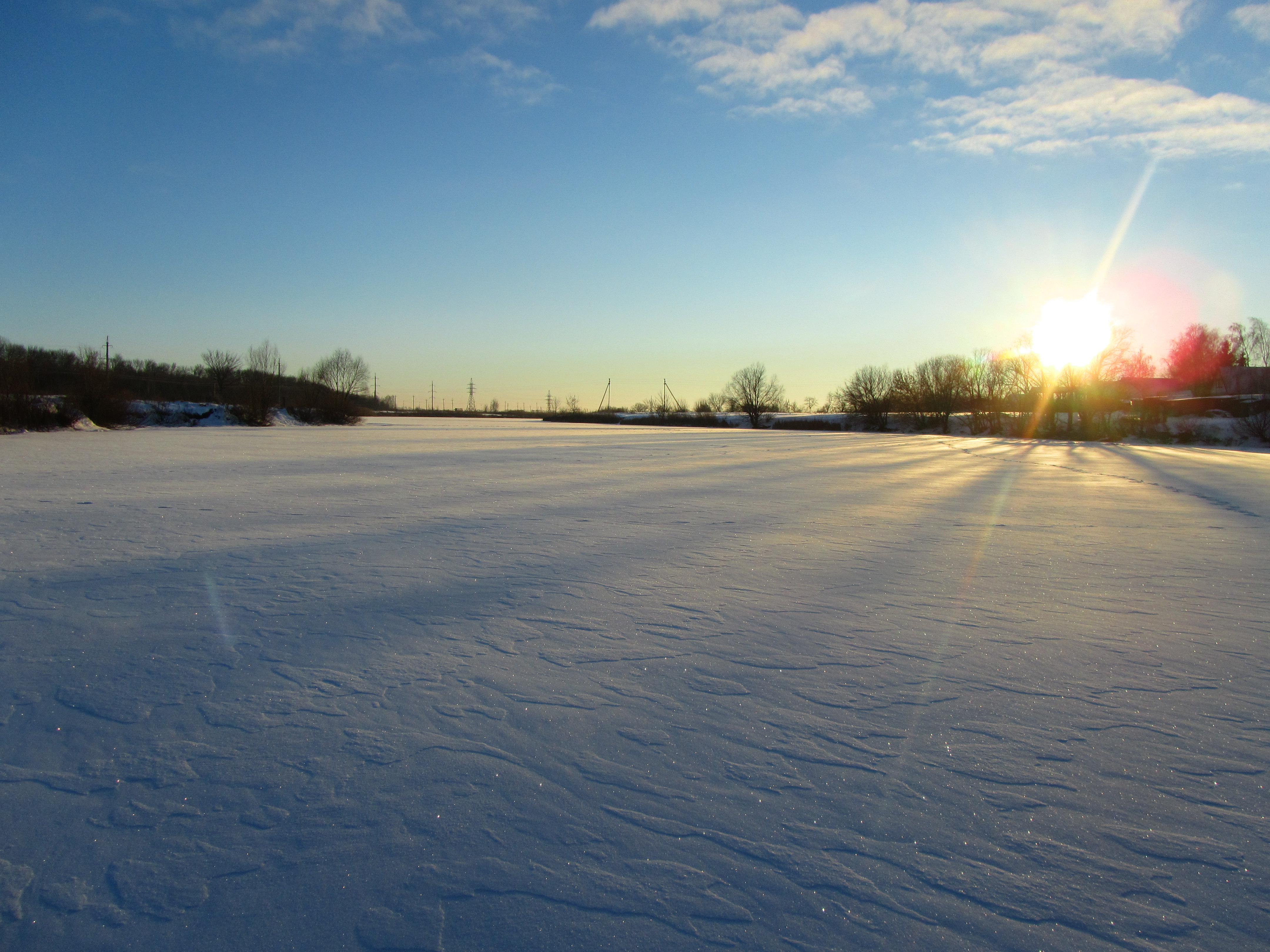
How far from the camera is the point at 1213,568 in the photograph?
425 cm

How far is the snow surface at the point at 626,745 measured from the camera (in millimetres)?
1344

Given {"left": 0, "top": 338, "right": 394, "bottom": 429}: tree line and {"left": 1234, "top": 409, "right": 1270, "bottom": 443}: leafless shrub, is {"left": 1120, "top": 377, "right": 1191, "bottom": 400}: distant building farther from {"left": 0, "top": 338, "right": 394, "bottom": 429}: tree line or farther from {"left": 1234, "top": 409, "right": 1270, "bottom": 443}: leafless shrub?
{"left": 0, "top": 338, "right": 394, "bottom": 429}: tree line

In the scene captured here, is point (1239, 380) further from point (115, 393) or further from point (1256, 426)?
point (115, 393)

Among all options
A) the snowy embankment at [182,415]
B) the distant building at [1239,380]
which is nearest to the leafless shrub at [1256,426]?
the distant building at [1239,380]

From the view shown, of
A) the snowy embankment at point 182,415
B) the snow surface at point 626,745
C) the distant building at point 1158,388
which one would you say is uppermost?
the distant building at point 1158,388

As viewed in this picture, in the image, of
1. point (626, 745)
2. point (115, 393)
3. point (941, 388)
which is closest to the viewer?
point (626, 745)

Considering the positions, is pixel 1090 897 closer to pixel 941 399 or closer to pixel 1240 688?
pixel 1240 688

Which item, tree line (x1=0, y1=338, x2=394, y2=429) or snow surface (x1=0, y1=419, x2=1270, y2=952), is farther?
tree line (x1=0, y1=338, x2=394, y2=429)

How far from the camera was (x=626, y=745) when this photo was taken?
1949mm

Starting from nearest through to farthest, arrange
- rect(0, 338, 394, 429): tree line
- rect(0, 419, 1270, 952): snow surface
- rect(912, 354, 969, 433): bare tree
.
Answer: rect(0, 419, 1270, 952): snow surface
rect(0, 338, 394, 429): tree line
rect(912, 354, 969, 433): bare tree

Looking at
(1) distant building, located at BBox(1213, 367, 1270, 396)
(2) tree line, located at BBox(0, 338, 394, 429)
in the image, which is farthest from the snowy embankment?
(1) distant building, located at BBox(1213, 367, 1270, 396)

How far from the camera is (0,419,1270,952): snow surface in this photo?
4.41ft

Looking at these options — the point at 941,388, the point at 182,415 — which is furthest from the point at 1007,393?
the point at 182,415

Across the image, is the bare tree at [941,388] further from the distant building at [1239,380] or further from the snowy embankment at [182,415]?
the snowy embankment at [182,415]
